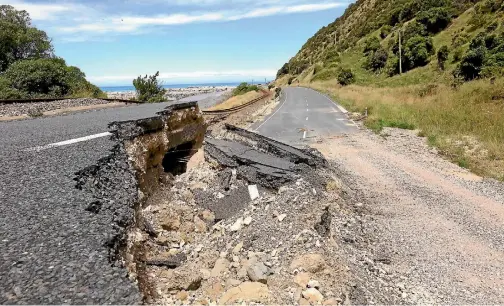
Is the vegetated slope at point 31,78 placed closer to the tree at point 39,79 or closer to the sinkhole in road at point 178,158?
the tree at point 39,79

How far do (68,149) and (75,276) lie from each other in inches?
170

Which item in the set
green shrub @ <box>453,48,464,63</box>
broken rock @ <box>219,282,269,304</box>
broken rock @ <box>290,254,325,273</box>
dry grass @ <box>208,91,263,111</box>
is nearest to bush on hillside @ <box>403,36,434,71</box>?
green shrub @ <box>453,48,464,63</box>

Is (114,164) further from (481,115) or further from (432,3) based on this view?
(432,3)

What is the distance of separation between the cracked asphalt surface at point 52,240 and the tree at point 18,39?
28.5 meters

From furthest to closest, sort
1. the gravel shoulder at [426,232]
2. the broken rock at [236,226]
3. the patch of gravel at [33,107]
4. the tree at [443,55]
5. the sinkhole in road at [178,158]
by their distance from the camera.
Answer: the tree at [443,55], the patch of gravel at [33,107], the sinkhole in road at [178,158], the broken rock at [236,226], the gravel shoulder at [426,232]

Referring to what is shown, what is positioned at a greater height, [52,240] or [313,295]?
[52,240]

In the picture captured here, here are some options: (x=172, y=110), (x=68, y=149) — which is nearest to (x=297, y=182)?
(x=68, y=149)

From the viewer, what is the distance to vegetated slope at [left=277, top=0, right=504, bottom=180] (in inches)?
593

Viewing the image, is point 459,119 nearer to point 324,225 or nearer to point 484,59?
point 324,225

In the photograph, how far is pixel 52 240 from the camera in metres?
3.46

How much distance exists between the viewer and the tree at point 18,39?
3005cm

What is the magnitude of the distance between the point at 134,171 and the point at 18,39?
3072 cm

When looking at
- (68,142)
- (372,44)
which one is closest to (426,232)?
(68,142)

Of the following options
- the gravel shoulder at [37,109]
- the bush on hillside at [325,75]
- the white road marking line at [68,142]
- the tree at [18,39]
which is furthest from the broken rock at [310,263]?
the bush on hillside at [325,75]
